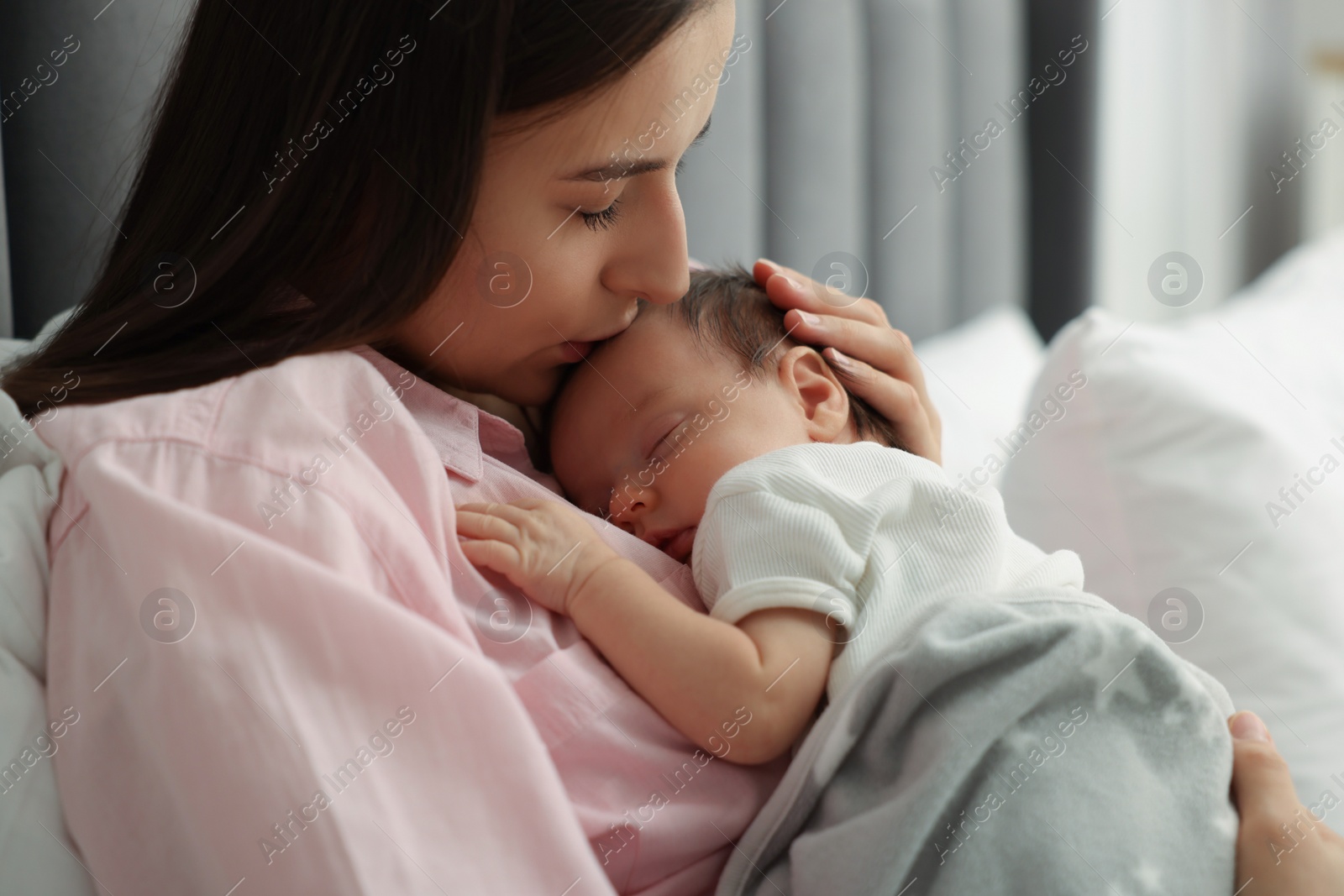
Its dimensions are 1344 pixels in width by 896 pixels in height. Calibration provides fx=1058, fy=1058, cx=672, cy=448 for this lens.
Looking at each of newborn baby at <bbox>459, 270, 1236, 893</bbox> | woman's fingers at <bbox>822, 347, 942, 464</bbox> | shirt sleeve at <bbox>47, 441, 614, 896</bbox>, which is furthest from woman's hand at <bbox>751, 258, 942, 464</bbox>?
shirt sleeve at <bbox>47, 441, 614, 896</bbox>

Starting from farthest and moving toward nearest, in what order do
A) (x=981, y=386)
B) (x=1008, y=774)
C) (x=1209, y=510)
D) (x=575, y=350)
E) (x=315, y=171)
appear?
(x=981, y=386)
(x=1209, y=510)
(x=575, y=350)
(x=315, y=171)
(x=1008, y=774)

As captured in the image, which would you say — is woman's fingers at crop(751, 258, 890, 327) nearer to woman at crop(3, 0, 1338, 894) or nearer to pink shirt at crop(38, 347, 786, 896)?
woman at crop(3, 0, 1338, 894)

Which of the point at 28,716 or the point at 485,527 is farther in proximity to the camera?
the point at 485,527

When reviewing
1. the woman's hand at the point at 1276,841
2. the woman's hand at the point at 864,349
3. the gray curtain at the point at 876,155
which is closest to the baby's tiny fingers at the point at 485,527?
the woman's hand at the point at 864,349

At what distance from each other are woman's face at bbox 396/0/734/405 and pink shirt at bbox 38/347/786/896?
0.16 metres

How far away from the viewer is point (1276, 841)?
70 centimetres

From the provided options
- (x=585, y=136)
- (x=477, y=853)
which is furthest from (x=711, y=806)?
(x=585, y=136)

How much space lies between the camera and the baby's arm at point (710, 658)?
27.3 inches

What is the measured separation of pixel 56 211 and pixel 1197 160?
3.20 metres

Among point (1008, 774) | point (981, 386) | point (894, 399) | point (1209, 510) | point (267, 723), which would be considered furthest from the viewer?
point (981, 386)

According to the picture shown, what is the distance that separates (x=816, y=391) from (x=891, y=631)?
29 centimetres

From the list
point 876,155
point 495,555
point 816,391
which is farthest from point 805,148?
point 495,555

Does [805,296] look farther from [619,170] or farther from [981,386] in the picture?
[981,386]

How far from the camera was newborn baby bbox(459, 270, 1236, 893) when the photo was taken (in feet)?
2.25
